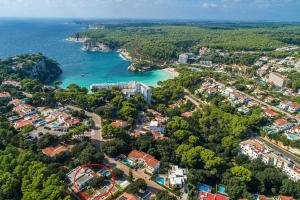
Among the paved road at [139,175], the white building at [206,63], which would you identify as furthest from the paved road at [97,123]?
the white building at [206,63]

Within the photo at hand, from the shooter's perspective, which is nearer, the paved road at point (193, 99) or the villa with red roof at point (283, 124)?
the villa with red roof at point (283, 124)

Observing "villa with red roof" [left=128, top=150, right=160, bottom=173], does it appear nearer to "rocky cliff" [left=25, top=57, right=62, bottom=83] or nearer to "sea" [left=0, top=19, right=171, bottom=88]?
"sea" [left=0, top=19, right=171, bottom=88]

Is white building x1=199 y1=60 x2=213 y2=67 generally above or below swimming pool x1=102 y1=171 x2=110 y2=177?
above

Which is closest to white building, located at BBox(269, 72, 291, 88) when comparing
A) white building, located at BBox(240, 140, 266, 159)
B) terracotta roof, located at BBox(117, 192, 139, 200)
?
white building, located at BBox(240, 140, 266, 159)

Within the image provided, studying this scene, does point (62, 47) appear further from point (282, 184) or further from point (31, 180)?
point (282, 184)

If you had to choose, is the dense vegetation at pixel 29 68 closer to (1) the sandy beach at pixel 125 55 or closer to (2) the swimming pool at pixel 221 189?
(1) the sandy beach at pixel 125 55

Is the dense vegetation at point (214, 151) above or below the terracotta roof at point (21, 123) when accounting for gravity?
below

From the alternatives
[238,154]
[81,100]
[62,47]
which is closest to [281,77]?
[238,154]
